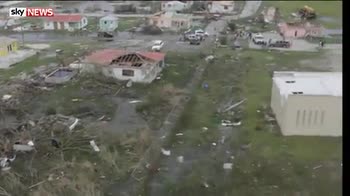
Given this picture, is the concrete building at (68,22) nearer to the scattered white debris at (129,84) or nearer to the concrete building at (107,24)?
the concrete building at (107,24)

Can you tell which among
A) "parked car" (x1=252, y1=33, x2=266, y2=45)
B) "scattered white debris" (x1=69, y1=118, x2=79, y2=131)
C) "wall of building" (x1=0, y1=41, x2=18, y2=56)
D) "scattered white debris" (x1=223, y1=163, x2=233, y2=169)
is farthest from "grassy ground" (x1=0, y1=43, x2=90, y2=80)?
"parked car" (x1=252, y1=33, x2=266, y2=45)

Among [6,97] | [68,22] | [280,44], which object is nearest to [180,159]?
[6,97]

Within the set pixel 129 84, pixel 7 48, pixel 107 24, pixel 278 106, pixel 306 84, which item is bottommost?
pixel 129 84

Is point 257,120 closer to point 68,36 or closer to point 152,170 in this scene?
point 152,170

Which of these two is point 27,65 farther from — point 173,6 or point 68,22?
point 173,6

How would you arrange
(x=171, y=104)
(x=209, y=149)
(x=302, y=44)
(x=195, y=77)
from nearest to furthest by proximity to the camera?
1. (x=209, y=149)
2. (x=171, y=104)
3. (x=195, y=77)
4. (x=302, y=44)

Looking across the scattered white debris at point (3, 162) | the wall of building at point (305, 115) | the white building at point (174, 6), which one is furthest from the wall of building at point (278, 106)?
the white building at point (174, 6)

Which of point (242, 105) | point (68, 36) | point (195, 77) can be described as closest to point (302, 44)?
point (195, 77)
